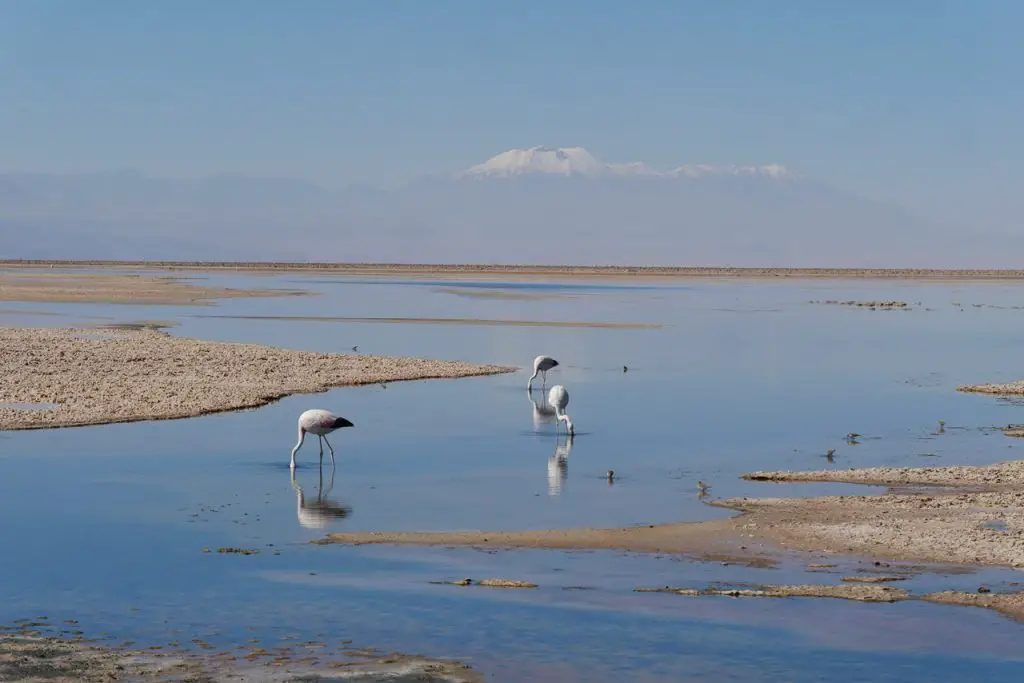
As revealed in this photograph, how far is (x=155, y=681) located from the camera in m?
12.2

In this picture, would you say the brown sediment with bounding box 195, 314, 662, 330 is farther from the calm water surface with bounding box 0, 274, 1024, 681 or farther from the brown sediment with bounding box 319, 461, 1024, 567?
the brown sediment with bounding box 319, 461, 1024, 567

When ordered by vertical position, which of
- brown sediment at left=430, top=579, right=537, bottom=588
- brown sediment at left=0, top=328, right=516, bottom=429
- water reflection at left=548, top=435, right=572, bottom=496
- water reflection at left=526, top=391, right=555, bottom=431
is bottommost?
brown sediment at left=430, top=579, right=537, bottom=588

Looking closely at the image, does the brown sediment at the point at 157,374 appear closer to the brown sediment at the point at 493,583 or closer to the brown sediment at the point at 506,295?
the brown sediment at the point at 493,583

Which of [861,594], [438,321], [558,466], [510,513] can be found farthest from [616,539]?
[438,321]

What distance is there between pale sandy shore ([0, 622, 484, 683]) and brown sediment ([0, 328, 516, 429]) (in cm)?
1630

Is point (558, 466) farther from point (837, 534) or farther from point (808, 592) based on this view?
point (808, 592)

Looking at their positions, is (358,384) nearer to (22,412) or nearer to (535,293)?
(22,412)

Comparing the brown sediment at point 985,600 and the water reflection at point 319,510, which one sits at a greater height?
the brown sediment at point 985,600

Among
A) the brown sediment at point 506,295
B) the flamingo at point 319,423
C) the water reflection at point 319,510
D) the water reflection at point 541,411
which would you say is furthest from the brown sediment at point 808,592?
the brown sediment at point 506,295

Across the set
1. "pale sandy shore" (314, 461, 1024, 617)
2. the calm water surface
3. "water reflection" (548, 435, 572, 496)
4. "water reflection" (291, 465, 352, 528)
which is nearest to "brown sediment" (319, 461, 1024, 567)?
"pale sandy shore" (314, 461, 1024, 617)

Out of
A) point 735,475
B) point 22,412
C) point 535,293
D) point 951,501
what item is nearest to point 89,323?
point 22,412

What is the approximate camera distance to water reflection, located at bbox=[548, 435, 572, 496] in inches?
889

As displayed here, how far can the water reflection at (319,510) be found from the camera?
64.4 ft

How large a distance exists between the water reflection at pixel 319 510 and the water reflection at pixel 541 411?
915cm
